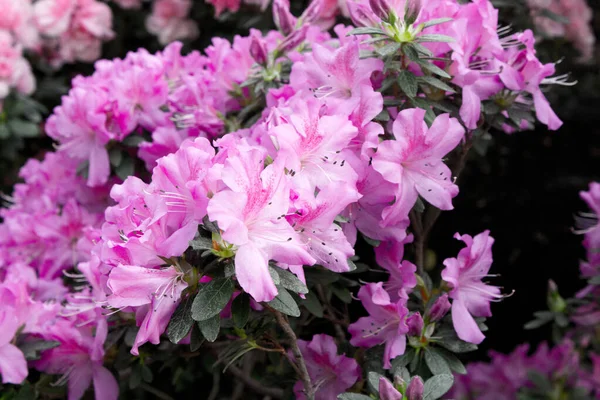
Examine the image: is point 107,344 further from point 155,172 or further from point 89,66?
point 89,66

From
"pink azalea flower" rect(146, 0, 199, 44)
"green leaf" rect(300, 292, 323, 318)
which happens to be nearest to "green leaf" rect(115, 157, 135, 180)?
"green leaf" rect(300, 292, 323, 318)

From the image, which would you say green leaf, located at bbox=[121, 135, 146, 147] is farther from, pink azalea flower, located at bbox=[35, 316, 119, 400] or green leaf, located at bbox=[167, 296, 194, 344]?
green leaf, located at bbox=[167, 296, 194, 344]

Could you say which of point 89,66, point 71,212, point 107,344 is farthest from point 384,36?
point 89,66

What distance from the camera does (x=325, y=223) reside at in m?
Answer: 1.18

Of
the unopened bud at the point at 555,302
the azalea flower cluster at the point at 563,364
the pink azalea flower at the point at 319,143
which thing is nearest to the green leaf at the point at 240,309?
the pink azalea flower at the point at 319,143

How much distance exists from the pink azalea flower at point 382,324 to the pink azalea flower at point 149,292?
414 millimetres

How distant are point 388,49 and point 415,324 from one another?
20.4 inches

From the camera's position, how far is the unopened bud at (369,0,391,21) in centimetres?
138

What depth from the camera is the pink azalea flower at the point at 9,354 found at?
1.48m

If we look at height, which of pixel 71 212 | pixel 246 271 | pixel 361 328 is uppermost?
pixel 246 271

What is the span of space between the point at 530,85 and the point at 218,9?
121cm

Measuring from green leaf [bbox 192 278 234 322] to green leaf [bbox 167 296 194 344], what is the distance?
4 centimetres

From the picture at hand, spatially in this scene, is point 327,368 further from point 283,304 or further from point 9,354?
point 9,354

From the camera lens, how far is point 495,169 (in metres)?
2.98
